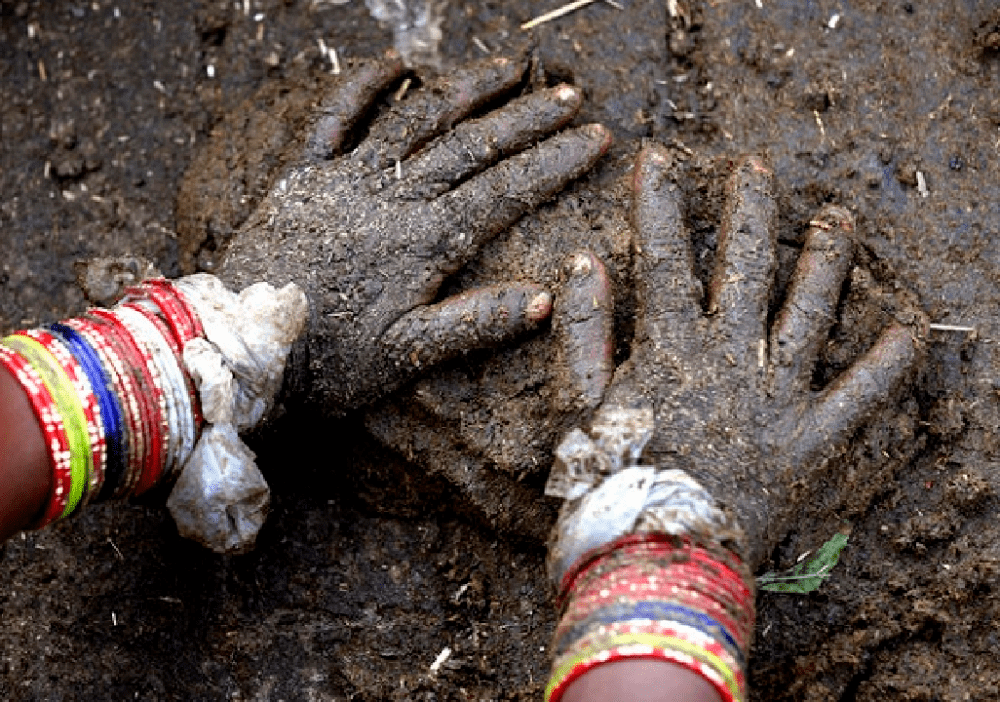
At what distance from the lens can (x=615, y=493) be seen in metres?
2.08

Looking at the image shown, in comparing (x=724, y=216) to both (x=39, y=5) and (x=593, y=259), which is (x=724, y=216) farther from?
(x=39, y=5)

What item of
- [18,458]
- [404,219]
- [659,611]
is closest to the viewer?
[659,611]

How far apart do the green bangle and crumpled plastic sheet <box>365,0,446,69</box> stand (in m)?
1.20

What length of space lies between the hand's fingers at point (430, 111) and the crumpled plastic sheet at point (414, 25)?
1.04 feet

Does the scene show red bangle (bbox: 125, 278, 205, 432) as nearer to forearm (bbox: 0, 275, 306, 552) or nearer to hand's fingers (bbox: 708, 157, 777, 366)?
forearm (bbox: 0, 275, 306, 552)

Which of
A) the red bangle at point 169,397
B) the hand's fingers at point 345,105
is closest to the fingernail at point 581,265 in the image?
the hand's fingers at point 345,105

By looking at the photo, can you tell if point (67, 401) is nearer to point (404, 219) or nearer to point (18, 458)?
point (18, 458)

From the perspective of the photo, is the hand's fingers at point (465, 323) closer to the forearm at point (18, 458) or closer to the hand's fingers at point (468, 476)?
the hand's fingers at point (468, 476)

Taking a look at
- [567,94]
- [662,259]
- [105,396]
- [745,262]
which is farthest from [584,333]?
[105,396]

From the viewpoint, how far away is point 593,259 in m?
2.38

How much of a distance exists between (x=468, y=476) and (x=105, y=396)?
736mm

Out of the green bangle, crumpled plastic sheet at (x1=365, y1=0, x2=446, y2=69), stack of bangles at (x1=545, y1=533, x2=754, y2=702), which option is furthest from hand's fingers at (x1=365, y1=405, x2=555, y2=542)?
crumpled plastic sheet at (x1=365, y1=0, x2=446, y2=69)

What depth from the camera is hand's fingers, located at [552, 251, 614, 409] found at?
2.31 metres

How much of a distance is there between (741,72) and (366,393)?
1.08 m
